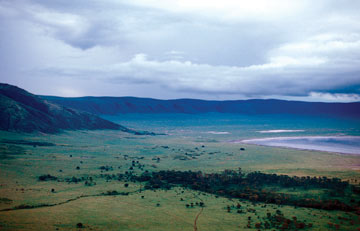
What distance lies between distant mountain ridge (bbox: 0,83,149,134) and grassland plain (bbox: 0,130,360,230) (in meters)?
38.3

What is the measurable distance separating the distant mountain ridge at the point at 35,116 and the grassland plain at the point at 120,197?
3825 centimetres

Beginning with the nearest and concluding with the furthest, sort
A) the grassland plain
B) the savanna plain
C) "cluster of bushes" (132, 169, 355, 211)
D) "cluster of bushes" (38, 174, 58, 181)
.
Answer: the grassland plain < the savanna plain < "cluster of bushes" (132, 169, 355, 211) < "cluster of bushes" (38, 174, 58, 181)

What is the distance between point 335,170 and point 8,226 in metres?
62.6

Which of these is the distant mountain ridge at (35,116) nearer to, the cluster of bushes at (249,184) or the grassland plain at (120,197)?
the grassland plain at (120,197)

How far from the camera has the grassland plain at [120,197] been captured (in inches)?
1313

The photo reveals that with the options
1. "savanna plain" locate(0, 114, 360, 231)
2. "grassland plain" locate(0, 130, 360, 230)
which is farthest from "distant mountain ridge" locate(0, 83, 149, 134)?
"savanna plain" locate(0, 114, 360, 231)

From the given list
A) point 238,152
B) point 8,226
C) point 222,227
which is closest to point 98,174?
point 8,226

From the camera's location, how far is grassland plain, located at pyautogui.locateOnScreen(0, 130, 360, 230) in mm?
33344

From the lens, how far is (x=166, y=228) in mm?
32125

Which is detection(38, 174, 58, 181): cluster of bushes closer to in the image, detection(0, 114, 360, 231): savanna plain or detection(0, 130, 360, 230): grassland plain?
detection(0, 114, 360, 231): savanna plain

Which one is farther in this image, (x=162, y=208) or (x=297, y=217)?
(x=162, y=208)

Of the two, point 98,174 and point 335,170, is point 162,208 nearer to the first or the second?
point 98,174

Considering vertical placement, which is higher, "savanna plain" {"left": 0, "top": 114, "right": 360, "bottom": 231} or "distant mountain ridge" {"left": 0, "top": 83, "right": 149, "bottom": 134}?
"distant mountain ridge" {"left": 0, "top": 83, "right": 149, "bottom": 134}

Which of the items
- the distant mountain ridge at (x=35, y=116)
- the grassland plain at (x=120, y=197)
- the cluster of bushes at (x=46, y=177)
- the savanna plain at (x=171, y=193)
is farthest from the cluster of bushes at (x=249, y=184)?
the distant mountain ridge at (x=35, y=116)
